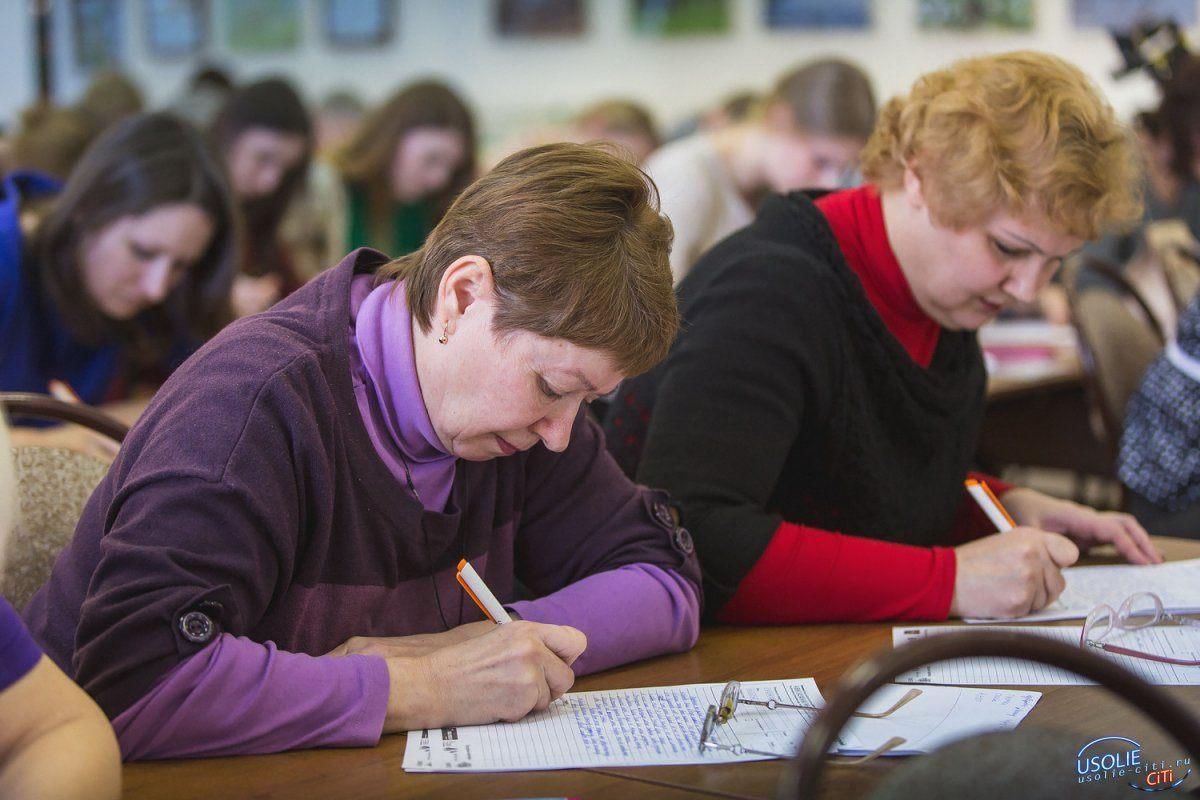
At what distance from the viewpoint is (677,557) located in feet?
4.76

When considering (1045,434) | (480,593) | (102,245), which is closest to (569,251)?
(480,593)

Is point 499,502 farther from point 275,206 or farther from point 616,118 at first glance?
point 616,118

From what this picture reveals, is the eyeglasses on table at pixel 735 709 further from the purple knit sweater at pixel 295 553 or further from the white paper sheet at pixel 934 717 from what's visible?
the purple knit sweater at pixel 295 553

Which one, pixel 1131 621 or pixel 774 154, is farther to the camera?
pixel 774 154

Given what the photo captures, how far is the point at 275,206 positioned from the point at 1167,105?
2.45 metres

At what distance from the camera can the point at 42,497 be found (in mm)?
1473

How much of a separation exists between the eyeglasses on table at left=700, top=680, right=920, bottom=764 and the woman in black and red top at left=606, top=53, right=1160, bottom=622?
0.28 metres

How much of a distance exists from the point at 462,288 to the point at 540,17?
16.2ft

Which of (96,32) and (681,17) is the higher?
(681,17)

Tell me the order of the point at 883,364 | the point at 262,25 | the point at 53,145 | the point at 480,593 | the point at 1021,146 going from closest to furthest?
1. the point at 480,593
2. the point at 1021,146
3. the point at 883,364
4. the point at 53,145
5. the point at 262,25

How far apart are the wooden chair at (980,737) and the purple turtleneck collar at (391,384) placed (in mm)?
598

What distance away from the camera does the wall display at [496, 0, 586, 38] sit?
19.2 ft

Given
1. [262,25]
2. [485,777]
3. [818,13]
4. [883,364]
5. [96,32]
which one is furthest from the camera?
[96,32]

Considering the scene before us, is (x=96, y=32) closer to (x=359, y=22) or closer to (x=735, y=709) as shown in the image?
(x=359, y=22)
